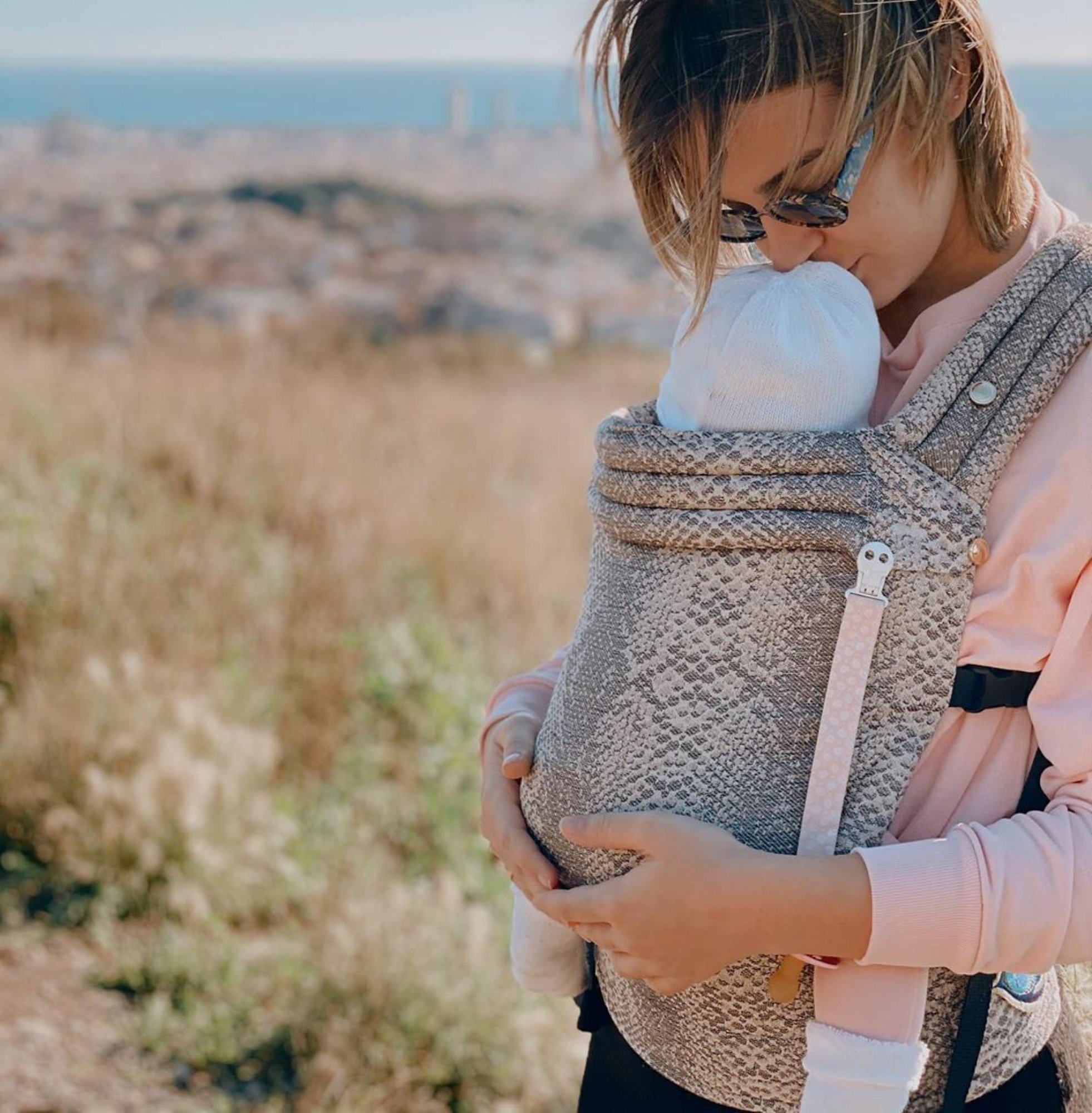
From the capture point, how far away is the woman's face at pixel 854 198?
1308mm

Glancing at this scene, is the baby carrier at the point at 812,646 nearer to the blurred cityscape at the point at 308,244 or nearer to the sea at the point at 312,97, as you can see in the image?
the sea at the point at 312,97

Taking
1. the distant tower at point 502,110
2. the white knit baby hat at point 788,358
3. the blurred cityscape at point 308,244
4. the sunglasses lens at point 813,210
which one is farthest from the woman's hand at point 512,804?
the distant tower at point 502,110

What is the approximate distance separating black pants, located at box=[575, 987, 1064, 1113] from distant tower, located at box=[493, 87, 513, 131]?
34287mm

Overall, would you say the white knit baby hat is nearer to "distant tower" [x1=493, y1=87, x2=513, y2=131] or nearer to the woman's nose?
the woman's nose

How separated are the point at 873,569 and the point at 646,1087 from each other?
633mm

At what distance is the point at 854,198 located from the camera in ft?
4.32

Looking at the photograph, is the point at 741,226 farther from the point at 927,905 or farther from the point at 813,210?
the point at 927,905

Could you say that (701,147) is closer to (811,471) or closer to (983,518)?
(811,471)

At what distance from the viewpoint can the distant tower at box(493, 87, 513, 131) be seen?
3434 cm

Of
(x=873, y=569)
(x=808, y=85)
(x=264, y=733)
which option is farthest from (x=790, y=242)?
(x=264, y=733)

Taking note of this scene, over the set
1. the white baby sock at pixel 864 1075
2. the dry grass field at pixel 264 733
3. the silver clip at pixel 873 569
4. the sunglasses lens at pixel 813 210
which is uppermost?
the sunglasses lens at pixel 813 210

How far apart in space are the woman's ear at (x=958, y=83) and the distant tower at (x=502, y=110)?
34090 mm

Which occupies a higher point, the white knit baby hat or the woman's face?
the woman's face

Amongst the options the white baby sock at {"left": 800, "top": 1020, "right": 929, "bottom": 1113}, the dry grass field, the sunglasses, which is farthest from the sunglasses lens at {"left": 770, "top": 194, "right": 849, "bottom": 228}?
the dry grass field
